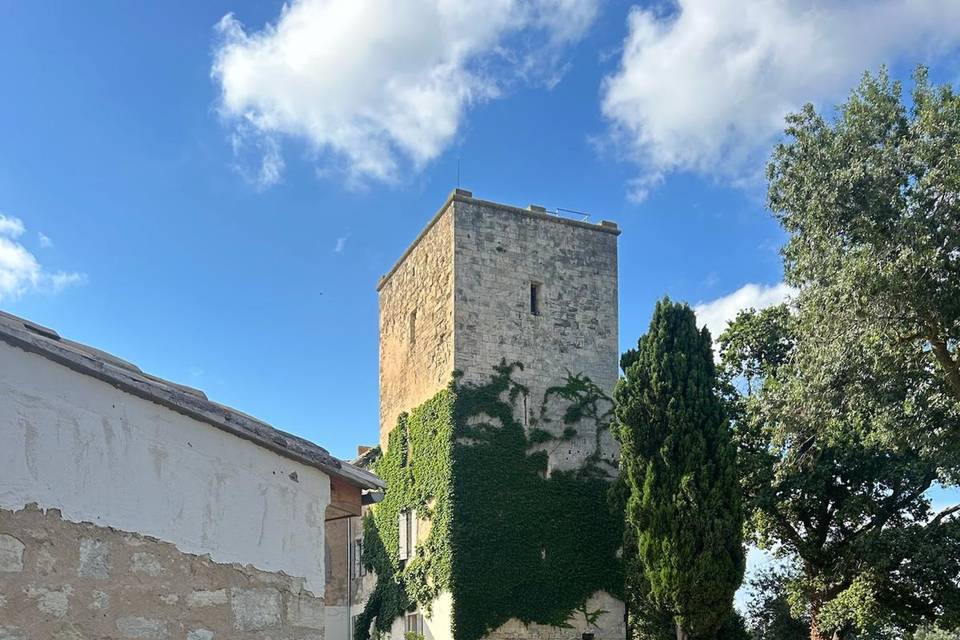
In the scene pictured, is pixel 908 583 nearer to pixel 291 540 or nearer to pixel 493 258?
pixel 493 258

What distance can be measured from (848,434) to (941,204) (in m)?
8.06

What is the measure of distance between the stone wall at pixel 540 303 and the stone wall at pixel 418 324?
1.62 ft

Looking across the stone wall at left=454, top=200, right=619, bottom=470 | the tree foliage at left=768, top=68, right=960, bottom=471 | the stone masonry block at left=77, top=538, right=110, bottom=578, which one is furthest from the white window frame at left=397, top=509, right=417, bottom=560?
the stone masonry block at left=77, top=538, right=110, bottom=578

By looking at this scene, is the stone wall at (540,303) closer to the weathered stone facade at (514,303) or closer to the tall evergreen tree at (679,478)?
the weathered stone facade at (514,303)

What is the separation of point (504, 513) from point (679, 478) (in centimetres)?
397

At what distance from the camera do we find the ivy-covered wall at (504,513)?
1988 cm

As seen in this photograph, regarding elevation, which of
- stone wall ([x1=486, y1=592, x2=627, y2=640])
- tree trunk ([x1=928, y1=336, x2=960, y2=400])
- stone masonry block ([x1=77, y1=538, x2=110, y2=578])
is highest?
tree trunk ([x1=928, y1=336, x2=960, y2=400])

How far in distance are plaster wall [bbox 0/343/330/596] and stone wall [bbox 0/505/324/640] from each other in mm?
77

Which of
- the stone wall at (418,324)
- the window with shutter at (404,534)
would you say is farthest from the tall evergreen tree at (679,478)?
the window with shutter at (404,534)

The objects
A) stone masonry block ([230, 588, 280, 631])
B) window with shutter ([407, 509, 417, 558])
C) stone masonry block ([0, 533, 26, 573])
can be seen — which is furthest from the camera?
window with shutter ([407, 509, 417, 558])

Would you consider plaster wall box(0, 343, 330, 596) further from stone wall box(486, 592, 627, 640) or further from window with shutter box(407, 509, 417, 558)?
window with shutter box(407, 509, 417, 558)

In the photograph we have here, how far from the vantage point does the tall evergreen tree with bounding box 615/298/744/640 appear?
59.7 ft

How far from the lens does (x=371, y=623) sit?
23.8m

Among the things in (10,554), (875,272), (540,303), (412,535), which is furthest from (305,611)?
(540,303)
